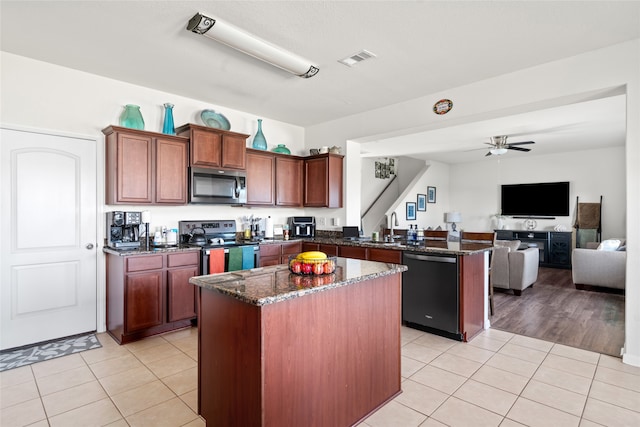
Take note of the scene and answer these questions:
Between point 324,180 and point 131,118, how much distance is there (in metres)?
2.54

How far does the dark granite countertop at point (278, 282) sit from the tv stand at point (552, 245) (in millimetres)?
6735

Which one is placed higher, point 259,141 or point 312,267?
point 259,141

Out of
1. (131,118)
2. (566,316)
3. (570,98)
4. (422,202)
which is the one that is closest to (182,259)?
(131,118)

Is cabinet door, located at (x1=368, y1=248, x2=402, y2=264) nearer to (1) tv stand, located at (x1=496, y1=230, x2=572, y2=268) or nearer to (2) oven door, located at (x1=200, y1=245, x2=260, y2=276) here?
(2) oven door, located at (x1=200, y1=245, x2=260, y2=276)

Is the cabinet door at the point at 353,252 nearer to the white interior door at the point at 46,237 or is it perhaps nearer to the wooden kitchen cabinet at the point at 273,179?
the wooden kitchen cabinet at the point at 273,179

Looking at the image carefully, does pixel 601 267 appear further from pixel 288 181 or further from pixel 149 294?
pixel 149 294

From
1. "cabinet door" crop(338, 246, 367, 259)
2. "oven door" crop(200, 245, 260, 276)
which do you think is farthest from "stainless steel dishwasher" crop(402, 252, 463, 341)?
"oven door" crop(200, 245, 260, 276)

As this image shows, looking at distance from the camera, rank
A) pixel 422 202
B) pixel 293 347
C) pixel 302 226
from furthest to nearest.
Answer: pixel 422 202 < pixel 302 226 < pixel 293 347

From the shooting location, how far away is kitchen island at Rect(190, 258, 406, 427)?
1579 millimetres

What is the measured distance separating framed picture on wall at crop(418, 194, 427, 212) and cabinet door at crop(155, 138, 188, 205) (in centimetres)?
650

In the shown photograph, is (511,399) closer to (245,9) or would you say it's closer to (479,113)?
(479,113)

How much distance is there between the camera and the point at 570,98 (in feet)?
10.3

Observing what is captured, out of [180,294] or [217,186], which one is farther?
[217,186]

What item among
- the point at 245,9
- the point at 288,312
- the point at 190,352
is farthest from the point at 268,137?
the point at 288,312
